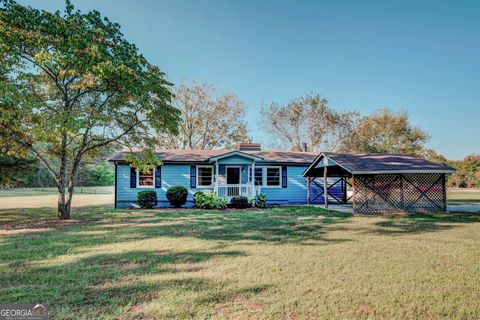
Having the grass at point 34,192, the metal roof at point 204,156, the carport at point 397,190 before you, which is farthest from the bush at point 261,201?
the grass at point 34,192

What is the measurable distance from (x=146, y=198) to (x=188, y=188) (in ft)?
8.05

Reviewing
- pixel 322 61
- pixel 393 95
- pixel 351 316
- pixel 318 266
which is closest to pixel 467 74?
pixel 393 95

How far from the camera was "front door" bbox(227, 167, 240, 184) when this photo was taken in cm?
1741

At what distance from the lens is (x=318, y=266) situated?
4660mm

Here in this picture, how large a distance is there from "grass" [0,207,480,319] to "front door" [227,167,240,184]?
9.64 metres

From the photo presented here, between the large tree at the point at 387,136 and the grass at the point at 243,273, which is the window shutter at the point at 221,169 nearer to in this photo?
the grass at the point at 243,273

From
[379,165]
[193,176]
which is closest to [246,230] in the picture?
[379,165]

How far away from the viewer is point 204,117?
28375 mm

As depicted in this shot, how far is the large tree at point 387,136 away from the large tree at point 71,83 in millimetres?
26150

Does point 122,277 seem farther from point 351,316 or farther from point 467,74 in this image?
point 467,74

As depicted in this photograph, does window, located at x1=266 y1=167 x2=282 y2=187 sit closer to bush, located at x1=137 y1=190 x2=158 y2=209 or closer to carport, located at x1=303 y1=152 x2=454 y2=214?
carport, located at x1=303 y1=152 x2=454 y2=214

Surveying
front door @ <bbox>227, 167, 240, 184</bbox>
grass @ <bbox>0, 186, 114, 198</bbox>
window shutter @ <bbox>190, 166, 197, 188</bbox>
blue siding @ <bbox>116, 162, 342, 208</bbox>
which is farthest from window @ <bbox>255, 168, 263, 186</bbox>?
grass @ <bbox>0, 186, 114, 198</bbox>

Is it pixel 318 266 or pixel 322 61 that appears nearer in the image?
pixel 318 266

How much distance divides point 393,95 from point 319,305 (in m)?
27.7
